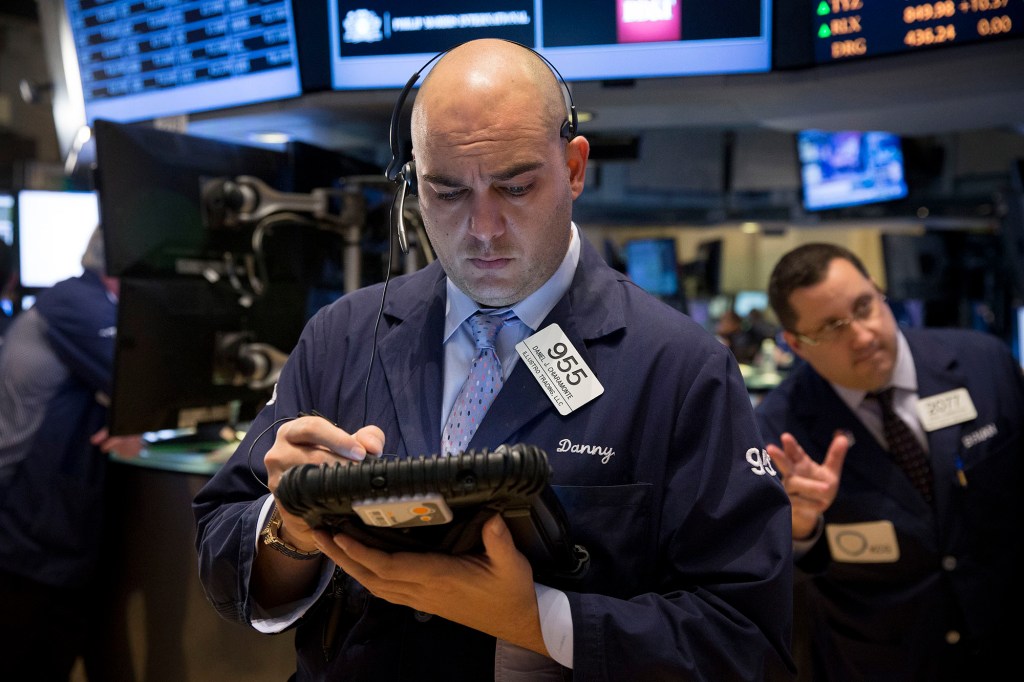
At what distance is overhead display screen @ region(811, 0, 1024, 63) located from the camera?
2195 millimetres

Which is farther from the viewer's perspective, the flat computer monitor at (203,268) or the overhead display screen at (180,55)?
the overhead display screen at (180,55)

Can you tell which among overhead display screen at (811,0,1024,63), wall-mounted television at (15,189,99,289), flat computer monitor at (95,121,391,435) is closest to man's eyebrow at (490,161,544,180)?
flat computer monitor at (95,121,391,435)

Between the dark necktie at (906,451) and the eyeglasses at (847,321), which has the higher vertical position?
the eyeglasses at (847,321)

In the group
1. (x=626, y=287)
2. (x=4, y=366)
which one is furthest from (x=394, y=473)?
(x=4, y=366)

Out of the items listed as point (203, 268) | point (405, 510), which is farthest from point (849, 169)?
point (405, 510)

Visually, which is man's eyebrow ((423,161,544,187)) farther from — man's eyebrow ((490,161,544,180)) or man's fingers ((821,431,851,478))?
man's fingers ((821,431,851,478))

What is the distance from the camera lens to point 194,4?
292 centimetres

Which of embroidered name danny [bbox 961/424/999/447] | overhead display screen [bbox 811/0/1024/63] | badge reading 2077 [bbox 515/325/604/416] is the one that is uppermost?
overhead display screen [bbox 811/0/1024/63]

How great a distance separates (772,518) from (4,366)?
2769mm

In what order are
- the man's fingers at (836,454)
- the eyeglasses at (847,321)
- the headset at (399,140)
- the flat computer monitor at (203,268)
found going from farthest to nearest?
1. the eyeglasses at (847,321)
2. the flat computer monitor at (203,268)
3. the man's fingers at (836,454)
4. the headset at (399,140)

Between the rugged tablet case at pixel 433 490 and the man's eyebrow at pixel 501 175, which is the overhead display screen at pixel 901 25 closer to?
the man's eyebrow at pixel 501 175

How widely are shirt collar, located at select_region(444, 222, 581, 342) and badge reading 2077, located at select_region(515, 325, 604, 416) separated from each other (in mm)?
44

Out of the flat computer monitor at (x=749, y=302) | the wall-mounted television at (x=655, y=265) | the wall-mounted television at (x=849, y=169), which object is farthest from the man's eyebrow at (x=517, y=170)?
the flat computer monitor at (x=749, y=302)

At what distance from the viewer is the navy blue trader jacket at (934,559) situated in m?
2.18
